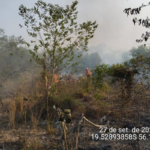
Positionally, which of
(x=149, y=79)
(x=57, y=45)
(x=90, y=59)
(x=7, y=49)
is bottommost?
(x=149, y=79)

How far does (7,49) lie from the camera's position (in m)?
15.0

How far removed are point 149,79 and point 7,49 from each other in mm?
12943

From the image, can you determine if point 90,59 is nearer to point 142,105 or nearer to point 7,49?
point 7,49

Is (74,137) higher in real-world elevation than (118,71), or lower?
lower

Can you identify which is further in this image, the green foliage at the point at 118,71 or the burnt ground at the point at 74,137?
the green foliage at the point at 118,71

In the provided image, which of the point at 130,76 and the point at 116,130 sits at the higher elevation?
the point at 130,76

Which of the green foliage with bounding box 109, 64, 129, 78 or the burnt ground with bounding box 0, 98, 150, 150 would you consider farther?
the green foliage with bounding box 109, 64, 129, 78

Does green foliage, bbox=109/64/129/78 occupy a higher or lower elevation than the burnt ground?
higher

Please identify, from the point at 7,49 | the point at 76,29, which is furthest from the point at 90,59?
the point at 76,29

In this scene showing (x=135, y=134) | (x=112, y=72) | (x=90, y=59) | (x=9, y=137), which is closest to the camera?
(x=135, y=134)

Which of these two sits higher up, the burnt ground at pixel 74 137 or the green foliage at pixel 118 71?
the green foliage at pixel 118 71

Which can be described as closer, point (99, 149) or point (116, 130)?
point (99, 149)

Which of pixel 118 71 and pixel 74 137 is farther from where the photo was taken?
pixel 118 71

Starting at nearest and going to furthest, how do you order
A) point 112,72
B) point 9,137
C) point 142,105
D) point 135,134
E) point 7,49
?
point 135,134 → point 9,137 → point 142,105 → point 112,72 → point 7,49
